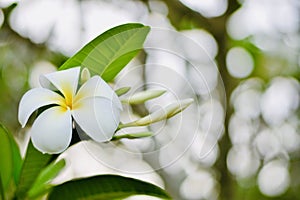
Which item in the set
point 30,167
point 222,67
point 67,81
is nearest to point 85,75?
point 67,81

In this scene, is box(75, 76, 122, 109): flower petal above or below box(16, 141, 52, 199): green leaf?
above

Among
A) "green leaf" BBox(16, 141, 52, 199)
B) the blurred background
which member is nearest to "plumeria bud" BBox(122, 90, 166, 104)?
"green leaf" BBox(16, 141, 52, 199)

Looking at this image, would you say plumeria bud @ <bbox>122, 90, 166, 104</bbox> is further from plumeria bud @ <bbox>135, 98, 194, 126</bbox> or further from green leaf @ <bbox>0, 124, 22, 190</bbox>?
green leaf @ <bbox>0, 124, 22, 190</bbox>

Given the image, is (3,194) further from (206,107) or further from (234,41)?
(234,41)

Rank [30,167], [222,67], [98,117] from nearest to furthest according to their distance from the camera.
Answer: [98,117], [30,167], [222,67]

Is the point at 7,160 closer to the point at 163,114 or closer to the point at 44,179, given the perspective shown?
the point at 44,179

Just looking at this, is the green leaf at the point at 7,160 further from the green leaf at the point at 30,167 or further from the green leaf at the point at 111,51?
the green leaf at the point at 111,51

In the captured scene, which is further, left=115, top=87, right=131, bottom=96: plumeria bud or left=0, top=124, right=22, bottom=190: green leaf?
left=0, top=124, right=22, bottom=190: green leaf
